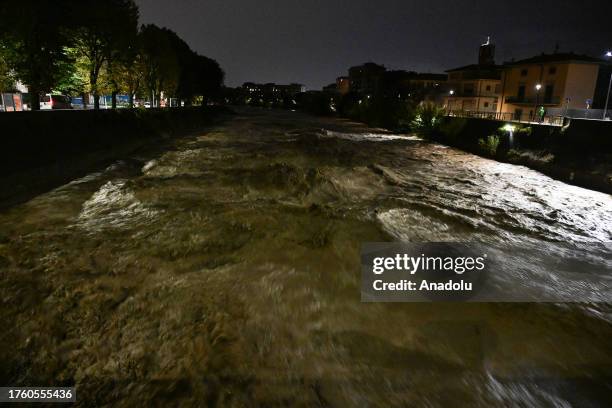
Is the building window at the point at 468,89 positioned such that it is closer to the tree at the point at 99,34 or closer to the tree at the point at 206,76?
the tree at the point at 206,76

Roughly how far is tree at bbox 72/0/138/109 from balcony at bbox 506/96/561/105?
46330mm

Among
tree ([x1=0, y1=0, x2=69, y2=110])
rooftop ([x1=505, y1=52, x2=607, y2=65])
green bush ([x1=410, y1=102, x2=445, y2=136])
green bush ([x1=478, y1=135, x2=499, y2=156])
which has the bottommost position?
green bush ([x1=478, y1=135, x2=499, y2=156])

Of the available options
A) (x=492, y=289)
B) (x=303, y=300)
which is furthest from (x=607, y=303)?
(x=303, y=300)

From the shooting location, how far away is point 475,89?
60.1 m

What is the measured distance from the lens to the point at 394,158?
80.4 feet

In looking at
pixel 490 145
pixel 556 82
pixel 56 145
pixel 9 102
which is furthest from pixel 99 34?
pixel 556 82

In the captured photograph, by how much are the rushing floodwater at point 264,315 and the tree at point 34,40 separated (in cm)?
1283

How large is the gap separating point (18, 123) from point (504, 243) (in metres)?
17.6

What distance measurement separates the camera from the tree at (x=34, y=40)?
1956 cm

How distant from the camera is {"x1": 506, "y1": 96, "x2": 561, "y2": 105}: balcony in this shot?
45.2 m

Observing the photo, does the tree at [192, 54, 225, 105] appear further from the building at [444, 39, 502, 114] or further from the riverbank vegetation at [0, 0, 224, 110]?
the building at [444, 39, 502, 114]

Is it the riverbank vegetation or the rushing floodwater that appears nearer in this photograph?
the rushing floodwater

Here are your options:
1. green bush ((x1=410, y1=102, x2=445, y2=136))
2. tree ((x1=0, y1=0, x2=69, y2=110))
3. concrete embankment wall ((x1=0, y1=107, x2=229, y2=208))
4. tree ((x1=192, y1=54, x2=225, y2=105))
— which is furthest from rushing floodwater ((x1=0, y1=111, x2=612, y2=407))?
tree ((x1=192, y1=54, x2=225, y2=105))

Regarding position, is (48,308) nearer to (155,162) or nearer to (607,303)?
(607,303)
